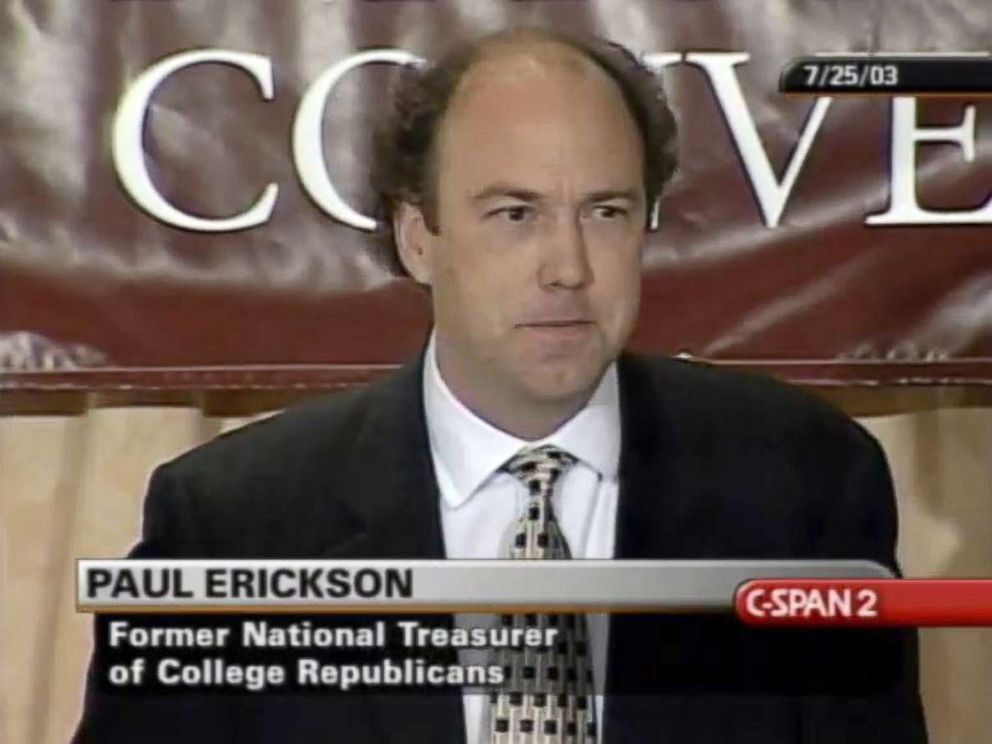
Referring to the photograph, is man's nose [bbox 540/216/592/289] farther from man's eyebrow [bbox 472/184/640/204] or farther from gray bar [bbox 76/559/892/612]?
gray bar [bbox 76/559/892/612]

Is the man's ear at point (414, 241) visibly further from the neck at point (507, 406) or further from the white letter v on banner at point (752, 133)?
the white letter v on banner at point (752, 133)

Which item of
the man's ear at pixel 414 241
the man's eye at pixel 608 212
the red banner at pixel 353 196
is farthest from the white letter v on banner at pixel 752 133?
the man's ear at pixel 414 241

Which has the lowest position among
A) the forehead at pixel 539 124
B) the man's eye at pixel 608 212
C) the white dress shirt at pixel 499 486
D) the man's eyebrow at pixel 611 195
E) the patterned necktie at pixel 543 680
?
the patterned necktie at pixel 543 680

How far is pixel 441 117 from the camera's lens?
3.95 feet

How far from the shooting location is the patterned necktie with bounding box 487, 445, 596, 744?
121 cm

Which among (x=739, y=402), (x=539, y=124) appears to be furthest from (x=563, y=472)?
(x=539, y=124)

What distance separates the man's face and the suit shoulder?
43 mm

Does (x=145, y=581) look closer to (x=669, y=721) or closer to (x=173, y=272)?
(x=173, y=272)

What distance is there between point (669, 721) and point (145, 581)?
372 millimetres

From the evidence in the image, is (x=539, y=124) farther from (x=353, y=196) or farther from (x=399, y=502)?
(x=399, y=502)

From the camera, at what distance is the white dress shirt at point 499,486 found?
1220 millimetres

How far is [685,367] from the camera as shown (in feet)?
4.09

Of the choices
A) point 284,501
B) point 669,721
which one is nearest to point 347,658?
point 284,501

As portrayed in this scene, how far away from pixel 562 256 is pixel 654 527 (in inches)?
8.0
